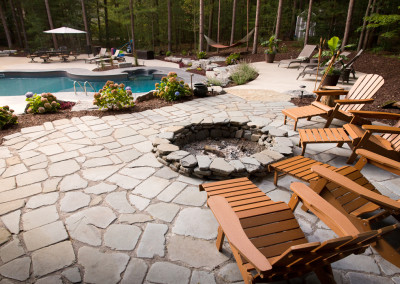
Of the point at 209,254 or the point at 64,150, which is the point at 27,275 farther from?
the point at 64,150

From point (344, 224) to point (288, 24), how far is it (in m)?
19.0

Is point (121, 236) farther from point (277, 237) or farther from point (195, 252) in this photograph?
point (277, 237)

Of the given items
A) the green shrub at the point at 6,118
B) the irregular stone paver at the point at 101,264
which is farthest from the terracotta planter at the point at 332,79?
the green shrub at the point at 6,118

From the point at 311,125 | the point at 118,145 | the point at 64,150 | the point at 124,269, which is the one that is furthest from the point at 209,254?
the point at 311,125

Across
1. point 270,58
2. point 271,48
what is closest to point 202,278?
point 270,58

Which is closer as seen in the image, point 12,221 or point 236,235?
point 236,235

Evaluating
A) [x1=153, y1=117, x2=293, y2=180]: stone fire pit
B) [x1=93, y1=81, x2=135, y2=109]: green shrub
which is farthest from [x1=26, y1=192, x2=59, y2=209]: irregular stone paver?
[x1=93, y1=81, x2=135, y2=109]: green shrub

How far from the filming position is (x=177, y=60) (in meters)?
12.5

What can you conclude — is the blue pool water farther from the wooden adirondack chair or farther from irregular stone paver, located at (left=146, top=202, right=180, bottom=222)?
the wooden adirondack chair

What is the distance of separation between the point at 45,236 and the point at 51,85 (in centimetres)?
900

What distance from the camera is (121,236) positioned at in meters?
1.91

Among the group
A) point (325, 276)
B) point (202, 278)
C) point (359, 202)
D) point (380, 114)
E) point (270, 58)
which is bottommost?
point (202, 278)

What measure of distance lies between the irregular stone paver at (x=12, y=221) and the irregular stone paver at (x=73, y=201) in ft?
1.12

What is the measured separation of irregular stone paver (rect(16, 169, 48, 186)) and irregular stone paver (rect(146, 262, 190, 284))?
71.3 inches
